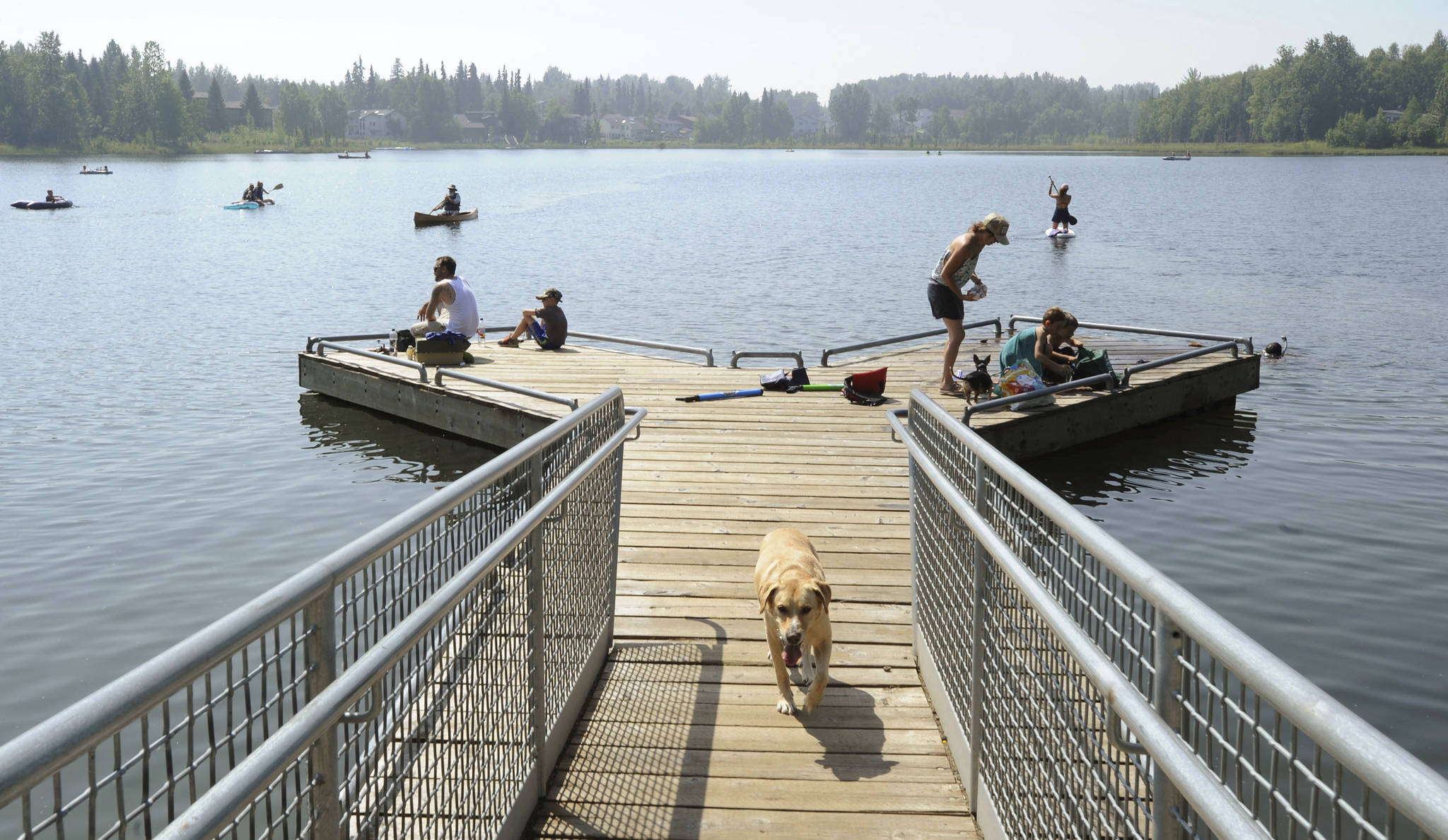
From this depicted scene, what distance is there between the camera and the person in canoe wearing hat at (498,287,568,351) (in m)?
17.0

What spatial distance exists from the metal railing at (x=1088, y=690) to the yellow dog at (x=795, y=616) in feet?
1.76

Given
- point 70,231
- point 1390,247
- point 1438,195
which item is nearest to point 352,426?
point 1390,247

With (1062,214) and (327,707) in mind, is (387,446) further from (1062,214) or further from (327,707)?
(1062,214)

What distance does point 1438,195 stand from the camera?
73.9 metres

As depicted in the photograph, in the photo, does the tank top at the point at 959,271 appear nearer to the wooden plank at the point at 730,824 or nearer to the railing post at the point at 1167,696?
the wooden plank at the point at 730,824

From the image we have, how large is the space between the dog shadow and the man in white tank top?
1167cm

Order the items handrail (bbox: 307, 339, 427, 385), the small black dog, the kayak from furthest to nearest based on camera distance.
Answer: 1. the kayak
2. handrail (bbox: 307, 339, 427, 385)
3. the small black dog

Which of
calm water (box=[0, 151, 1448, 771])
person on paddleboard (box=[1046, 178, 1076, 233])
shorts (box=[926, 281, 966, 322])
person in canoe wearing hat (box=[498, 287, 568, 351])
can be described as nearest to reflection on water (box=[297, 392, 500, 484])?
calm water (box=[0, 151, 1448, 771])

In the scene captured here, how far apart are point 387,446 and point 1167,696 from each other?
537 inches

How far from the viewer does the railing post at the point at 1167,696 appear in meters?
2.14

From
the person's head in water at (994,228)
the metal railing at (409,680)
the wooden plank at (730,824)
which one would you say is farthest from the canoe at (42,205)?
the wooden plank at (730,824)

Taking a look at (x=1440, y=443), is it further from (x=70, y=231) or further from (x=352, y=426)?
(x=70, y=231)

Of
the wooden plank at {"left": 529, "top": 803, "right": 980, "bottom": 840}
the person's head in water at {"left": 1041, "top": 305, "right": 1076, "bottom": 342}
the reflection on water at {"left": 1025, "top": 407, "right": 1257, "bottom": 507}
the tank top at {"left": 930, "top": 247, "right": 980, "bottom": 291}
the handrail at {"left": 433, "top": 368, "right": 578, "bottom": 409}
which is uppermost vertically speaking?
the tank top at {"left": 930, "top": 247, "right": 980, "bottom": 291}

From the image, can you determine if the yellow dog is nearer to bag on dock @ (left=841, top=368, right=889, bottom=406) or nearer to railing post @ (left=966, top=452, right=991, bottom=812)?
railing post @ (left=966, top=452, right=991, bottom=812)
